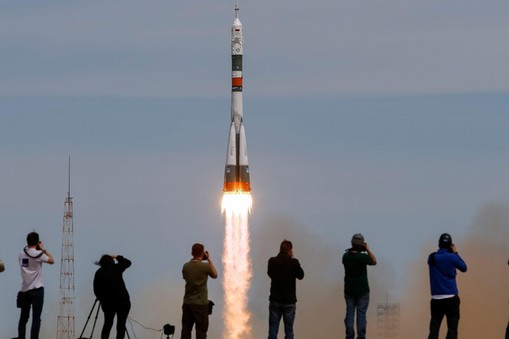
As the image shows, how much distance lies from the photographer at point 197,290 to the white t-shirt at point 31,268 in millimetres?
3843

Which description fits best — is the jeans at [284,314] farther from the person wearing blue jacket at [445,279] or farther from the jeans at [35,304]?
the jeans at [35,304]

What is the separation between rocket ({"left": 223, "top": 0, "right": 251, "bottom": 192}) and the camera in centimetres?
8750

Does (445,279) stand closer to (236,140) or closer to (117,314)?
(117,314)

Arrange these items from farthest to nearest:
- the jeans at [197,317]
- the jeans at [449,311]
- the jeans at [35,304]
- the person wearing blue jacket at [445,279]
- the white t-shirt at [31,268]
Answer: the jeans at [197,317], the jeans at [35,304], the white t-shirt at [31,268], the jeans at [449,311], the person wearing blue jacket at [445,279]

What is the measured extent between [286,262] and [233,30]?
45.1 m

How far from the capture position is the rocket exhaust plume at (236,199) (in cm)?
8675

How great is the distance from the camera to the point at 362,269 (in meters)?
44.1

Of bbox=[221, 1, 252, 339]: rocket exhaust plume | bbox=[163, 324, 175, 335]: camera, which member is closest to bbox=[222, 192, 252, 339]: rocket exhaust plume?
bbox=[221, 1, 252, 339]: rocket exhaust plume

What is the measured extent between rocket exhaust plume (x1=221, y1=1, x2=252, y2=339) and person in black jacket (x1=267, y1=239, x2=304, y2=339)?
41.2 meters

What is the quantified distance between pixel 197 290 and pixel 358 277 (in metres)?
4.51

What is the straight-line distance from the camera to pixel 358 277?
145 ft

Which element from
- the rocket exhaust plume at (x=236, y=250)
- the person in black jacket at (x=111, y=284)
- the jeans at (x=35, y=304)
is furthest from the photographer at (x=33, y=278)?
the rocket exhaust plume at (x=236, y=250)

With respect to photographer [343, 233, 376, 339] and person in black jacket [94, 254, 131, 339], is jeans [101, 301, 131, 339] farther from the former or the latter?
photographer [343, 233, 376, 339]

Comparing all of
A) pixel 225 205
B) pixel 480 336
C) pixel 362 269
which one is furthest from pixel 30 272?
pixel 480 336
